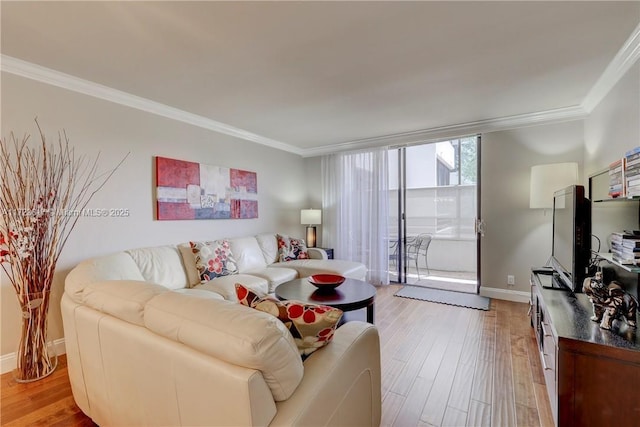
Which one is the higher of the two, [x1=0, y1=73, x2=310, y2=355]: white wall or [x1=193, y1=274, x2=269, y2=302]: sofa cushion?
[x1=0, y1=73, x2=310, y2=355]: white wall

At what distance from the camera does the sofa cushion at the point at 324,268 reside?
12.1 feet

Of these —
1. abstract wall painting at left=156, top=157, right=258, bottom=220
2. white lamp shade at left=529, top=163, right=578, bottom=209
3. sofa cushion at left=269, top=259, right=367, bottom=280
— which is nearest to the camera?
white lamp shade at left=529, top=163, right=578, bottom=209

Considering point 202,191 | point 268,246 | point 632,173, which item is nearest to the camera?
point 632,173

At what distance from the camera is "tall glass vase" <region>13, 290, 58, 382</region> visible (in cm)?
213

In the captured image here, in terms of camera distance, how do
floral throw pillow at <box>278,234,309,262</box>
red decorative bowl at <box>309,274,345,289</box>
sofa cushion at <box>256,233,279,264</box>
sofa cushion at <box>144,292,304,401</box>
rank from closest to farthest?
sofa cushion at <box>144,292,304,401</box>
red decorative bowl at <box>309,274,345,289</box>
sofa cushion at <box>256,233,279,264</box>
floral throw pillow at <box>278,234,309,262</box>

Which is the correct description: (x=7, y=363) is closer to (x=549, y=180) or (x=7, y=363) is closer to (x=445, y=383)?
(x=445, y=383)

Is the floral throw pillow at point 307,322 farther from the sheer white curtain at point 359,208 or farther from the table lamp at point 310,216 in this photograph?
the table lamp at point 310,216

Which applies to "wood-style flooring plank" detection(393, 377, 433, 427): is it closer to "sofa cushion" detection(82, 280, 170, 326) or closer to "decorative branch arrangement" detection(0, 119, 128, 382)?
"sofa cushion" detection(82, 280, 170, 326)

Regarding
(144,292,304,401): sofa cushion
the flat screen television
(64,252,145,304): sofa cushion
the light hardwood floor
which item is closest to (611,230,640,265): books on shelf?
the flat screen television

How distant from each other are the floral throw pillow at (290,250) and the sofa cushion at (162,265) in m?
1.46

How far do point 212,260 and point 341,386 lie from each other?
236 cm

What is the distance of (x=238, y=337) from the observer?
95cm

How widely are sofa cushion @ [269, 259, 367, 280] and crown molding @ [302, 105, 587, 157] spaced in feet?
6.86

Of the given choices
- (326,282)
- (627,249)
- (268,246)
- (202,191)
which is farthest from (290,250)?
(627,249)
